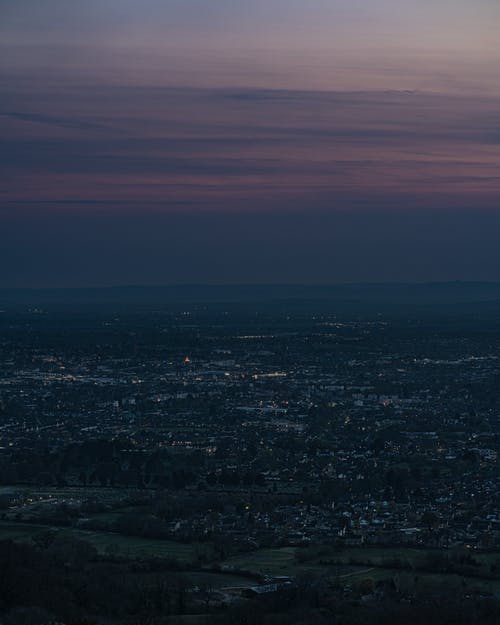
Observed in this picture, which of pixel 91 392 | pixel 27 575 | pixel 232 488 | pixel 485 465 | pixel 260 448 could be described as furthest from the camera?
pixel 91 392

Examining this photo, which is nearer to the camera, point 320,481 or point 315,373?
point 320,481

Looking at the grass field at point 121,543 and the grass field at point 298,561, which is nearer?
the grass field at point 298,561

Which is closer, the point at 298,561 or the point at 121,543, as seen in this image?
the point at 298,561

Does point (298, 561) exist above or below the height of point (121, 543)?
above

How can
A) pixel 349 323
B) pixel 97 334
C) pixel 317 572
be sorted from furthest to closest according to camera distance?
pixel 349 323
pixel 97 334
pixel 317 572

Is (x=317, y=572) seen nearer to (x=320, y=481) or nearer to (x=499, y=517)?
(x=499, y=517)

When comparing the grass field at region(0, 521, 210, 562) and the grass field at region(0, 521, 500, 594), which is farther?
the grass field at region(0, 521, 210, 562)

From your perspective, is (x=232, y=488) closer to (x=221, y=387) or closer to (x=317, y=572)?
(x=317, y=572)

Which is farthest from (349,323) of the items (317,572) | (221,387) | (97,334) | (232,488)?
(317,572)

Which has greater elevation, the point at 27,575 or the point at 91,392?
the point at 27,575
